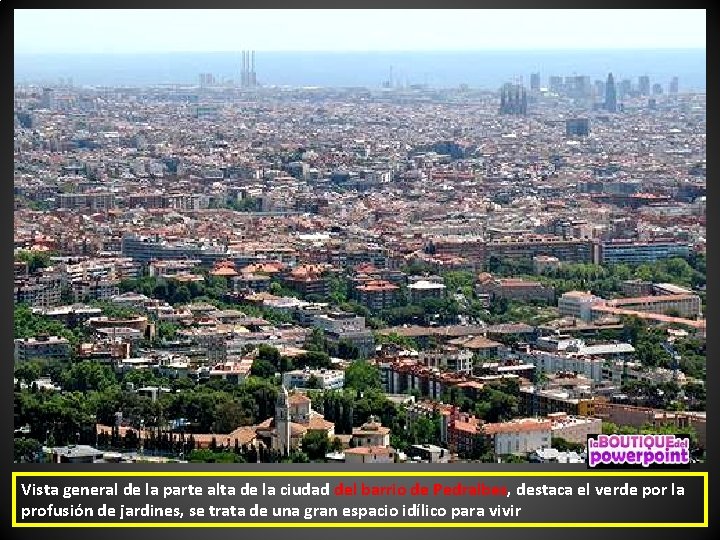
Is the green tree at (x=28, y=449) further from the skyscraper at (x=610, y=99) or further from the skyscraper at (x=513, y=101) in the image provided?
the skyscraper at (x=610, y=99)

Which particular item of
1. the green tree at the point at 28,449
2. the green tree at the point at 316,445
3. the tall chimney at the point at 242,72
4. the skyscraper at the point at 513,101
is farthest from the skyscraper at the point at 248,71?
the green tree at the point at 28,449

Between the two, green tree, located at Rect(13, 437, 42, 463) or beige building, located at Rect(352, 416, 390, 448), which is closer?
green tree, located at Rect(13, 437, 42, 463)

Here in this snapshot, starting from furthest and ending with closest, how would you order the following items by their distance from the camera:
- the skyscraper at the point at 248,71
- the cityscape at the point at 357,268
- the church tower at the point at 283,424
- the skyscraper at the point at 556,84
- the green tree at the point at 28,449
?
1. the skyscraper at the point at 556,84
2. the skyscraper at the point at 248,71
3. the cityscape at the point at 357,268
4. the church tower at the point at 283,424
5. the green tree at the point at 28,449

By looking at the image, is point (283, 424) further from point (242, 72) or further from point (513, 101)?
point (513, 101)

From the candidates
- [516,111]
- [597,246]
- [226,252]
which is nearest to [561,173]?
[516,111]

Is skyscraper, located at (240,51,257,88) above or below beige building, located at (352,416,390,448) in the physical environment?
above

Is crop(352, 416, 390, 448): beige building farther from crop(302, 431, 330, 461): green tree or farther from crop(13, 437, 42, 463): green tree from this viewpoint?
crop(13, 437, 42, 463): green tree

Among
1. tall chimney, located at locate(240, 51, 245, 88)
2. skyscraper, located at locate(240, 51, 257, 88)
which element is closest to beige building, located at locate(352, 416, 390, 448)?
skyscraper, located at locate(240, 51, 257, 88)
